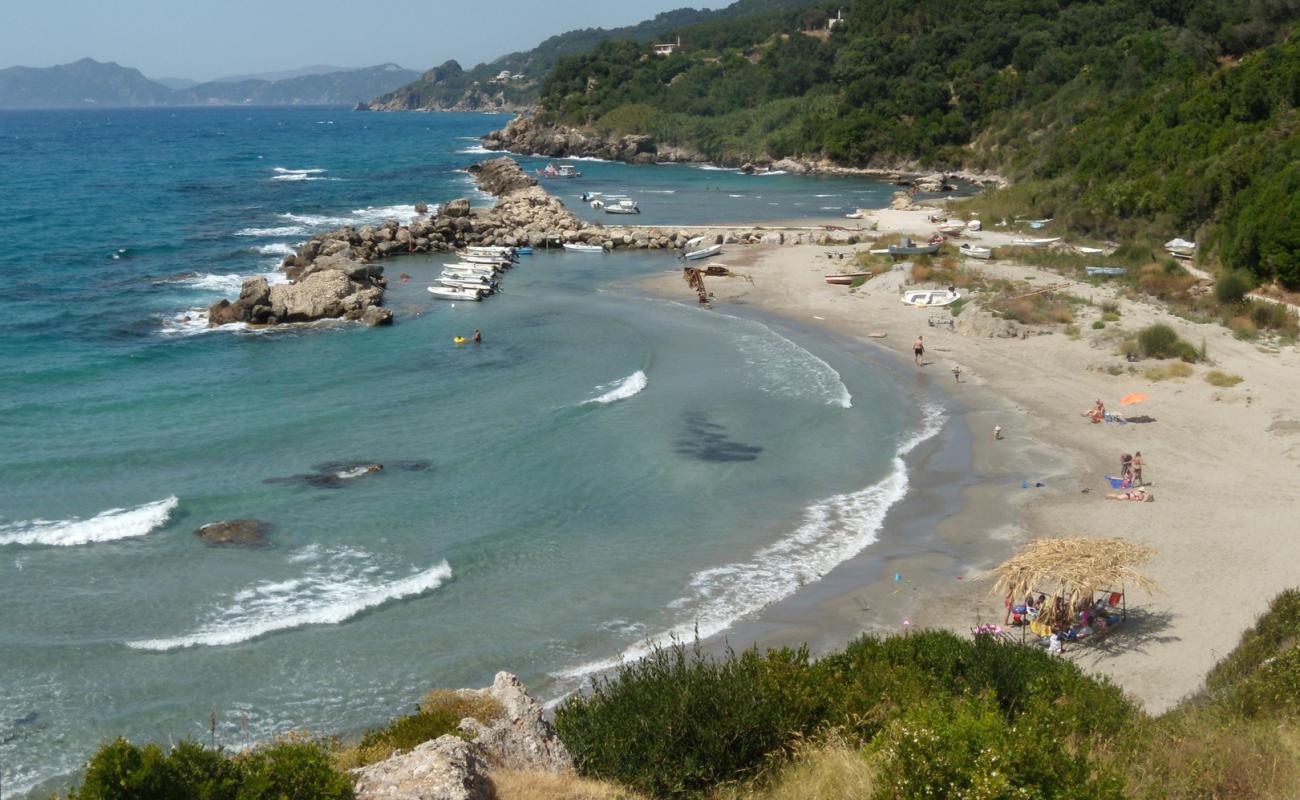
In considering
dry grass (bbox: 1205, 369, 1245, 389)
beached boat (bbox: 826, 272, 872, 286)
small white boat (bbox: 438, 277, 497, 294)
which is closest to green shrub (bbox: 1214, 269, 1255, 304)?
dry grass (bbox: 1205, 369, 1245, 389)

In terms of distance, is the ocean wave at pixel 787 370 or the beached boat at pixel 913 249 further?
the beached boat at pixel 913 249

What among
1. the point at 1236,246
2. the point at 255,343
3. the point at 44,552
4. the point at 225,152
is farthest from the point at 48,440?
the point at 225,152

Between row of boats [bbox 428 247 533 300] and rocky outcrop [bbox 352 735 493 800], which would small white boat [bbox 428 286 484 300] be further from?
rocky outcrop [bbox 352 735 493 800]

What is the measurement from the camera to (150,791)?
8.19 m

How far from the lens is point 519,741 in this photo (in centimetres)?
1067

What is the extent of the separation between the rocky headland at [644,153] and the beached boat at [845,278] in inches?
1676

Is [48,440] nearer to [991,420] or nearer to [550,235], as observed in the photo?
[991,420]

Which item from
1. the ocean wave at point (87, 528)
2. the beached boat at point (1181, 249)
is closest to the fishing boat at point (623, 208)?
the beached boat at point (1181, 249)

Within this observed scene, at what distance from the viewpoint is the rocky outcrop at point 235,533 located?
21750mm

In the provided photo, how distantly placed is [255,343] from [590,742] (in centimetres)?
3137

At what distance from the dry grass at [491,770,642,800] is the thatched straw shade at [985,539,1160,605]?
971 cm

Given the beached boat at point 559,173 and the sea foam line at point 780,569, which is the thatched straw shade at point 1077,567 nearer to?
the sea foam line at point 780,569

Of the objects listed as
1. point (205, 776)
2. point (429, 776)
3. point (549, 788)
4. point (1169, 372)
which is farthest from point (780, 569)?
point (1169, 372)

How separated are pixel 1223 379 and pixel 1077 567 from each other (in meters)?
16.6
